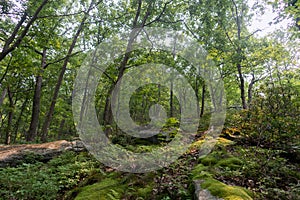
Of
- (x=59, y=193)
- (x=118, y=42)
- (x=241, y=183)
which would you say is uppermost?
(x=118, y=42)

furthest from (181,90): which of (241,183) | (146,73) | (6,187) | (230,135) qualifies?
(6,187)

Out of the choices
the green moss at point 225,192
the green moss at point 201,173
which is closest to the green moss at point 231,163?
the green moss at point 201,173

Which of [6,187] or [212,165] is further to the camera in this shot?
[212,165]

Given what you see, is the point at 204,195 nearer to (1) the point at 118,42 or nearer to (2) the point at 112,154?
(2) the point at 112,154

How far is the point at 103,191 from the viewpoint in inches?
149

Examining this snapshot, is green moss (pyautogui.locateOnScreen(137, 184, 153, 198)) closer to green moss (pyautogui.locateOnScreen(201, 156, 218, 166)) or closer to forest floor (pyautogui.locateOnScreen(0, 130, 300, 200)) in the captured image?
forest floor (pyautogui.locateOnScreen(0, 130, 300, 200))

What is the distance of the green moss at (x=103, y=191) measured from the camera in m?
3.55

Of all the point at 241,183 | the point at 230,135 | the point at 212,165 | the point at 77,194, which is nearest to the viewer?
the point at 241,183

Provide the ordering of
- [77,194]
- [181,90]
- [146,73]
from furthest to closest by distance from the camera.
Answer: [181,90] < [146,73] < [77,194]

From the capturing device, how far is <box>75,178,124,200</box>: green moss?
3.55 metres

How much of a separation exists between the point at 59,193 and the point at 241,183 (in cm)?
375

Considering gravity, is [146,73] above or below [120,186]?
above

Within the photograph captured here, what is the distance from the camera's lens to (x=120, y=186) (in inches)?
160

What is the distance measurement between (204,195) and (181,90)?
40.1ft
